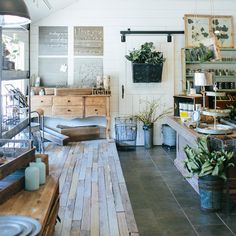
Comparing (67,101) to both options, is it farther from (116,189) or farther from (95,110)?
(116,189)

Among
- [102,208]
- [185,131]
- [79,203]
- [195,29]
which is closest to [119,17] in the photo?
[195,29]

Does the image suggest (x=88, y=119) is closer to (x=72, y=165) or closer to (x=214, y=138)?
(x=72, y=165)

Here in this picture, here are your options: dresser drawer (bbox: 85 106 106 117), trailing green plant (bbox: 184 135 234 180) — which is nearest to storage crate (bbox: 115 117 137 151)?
dresser drawer (bbox: 85 106 106 117)

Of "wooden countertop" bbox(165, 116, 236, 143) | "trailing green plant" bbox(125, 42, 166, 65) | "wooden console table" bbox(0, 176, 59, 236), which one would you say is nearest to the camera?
"wooden console table" bbox(0, 176, 59, 236)

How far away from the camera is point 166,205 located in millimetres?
4531

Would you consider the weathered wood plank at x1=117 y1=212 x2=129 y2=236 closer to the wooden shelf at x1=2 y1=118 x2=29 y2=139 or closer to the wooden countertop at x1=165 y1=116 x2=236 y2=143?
the wooden countertop at x1=165 y1=116 x2=236 y2=143

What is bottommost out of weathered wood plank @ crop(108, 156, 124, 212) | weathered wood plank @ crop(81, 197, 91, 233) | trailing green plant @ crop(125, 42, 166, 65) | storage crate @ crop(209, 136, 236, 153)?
weathered wood plank @ crop(81, 197, 91, 233)

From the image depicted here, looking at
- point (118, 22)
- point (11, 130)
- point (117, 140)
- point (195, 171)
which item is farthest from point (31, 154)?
point (118, 22)

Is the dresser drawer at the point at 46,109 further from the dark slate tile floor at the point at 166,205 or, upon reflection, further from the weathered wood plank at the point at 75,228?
the weathered wood plank at the point at 75,228

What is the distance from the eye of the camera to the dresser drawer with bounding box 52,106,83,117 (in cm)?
745

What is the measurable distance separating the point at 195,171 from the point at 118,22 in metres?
4.74

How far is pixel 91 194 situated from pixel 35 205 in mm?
1936

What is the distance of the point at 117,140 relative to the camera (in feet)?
26.2

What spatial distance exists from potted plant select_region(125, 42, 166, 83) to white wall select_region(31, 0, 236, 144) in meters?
0.44
